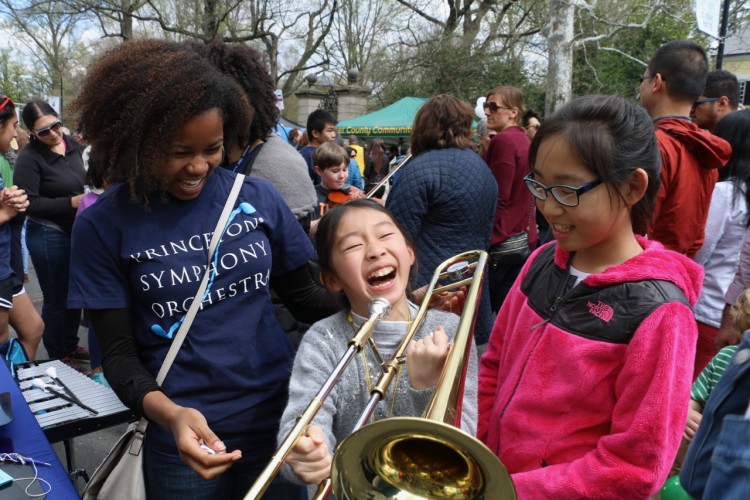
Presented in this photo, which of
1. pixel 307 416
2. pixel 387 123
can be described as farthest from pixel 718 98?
pixel 387 123

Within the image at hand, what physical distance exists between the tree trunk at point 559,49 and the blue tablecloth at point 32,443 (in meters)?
7.48

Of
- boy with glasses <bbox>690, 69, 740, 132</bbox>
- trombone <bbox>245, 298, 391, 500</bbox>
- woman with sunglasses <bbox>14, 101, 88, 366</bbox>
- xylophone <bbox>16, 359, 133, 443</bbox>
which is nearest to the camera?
trombone <bbox>245, 298, 391, 500</bbox>

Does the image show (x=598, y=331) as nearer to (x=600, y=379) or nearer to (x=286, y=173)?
(x=600, y=379)

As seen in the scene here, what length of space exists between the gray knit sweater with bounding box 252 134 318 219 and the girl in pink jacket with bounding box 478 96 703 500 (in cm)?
136

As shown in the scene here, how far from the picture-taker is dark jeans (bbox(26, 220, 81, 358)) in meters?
4.25

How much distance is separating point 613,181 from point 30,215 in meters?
4.18

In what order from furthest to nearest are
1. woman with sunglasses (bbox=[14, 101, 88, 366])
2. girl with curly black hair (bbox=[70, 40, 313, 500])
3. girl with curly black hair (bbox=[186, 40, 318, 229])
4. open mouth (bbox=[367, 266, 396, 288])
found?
woman with sunglasses (bbox=[14, 101, 88, 366])
girl with curly black hair (bbox=[186, 40, 318, 229])
open mouth (bbox=[367, 266, 396, 288])
girl with curly black hair (bbox=[70, 40, 313, 500])

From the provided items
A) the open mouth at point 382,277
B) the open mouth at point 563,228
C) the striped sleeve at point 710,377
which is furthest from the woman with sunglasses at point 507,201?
the open mouth at point 563,228

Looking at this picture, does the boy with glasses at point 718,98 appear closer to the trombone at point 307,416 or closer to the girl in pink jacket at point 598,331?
the girl in pink jacket at point 598,331

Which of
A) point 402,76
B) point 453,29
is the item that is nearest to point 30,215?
point 402,76

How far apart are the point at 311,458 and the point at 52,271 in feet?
12.6

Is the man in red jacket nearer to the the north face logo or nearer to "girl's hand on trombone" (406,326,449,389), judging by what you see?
the the north face logo

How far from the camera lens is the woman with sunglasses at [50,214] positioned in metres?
4.22

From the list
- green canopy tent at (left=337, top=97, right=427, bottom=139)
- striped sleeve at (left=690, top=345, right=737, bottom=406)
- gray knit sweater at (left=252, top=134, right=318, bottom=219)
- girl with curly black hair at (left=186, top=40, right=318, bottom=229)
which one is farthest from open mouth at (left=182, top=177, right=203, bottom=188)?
green canopy tent at (left=337, top=97, right=427, bottom=139)
